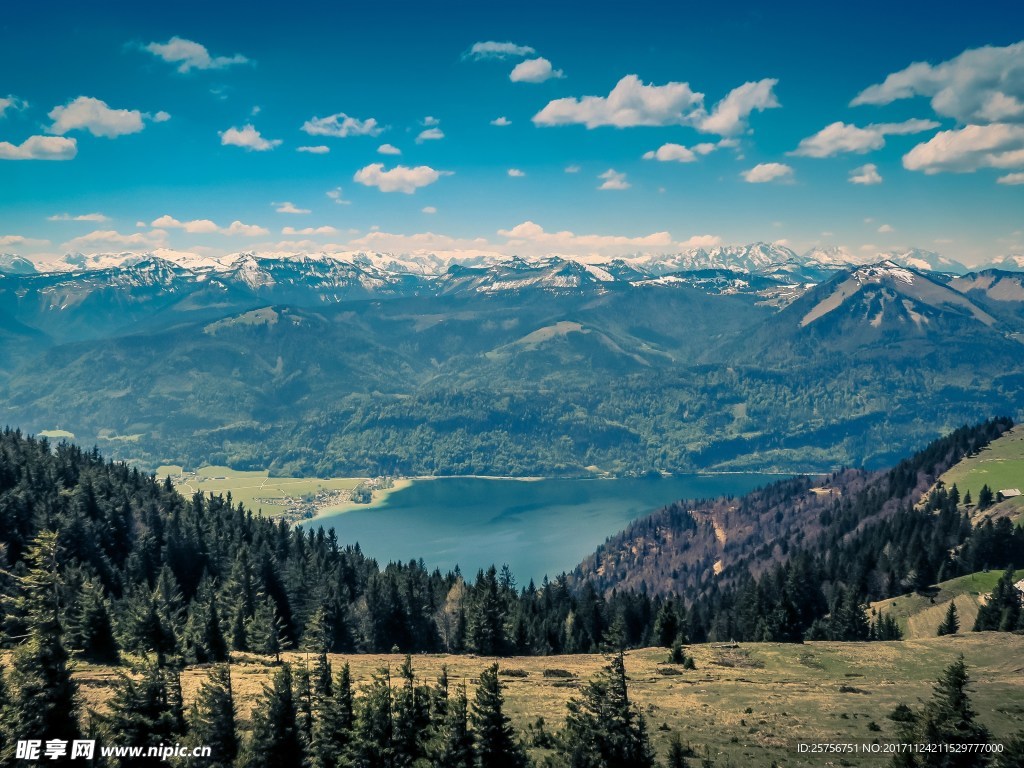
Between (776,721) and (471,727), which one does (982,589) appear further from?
(471,727)

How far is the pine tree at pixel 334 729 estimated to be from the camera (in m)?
45.6

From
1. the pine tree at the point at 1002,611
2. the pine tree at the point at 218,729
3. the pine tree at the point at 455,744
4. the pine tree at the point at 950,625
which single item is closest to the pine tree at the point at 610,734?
the pine tree at the point at 455,744

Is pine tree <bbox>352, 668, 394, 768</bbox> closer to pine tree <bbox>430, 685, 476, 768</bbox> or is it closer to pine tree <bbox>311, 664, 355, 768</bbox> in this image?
pine tree <bbox>311, 664, 355, 768</bbox>

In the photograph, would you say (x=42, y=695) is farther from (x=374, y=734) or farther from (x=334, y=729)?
(x=374, y=734)

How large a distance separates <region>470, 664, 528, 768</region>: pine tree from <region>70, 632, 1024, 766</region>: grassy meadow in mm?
4671

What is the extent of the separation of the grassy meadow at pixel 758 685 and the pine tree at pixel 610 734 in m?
6.09

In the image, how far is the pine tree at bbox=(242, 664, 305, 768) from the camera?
43.7 meters

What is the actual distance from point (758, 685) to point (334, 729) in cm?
3999

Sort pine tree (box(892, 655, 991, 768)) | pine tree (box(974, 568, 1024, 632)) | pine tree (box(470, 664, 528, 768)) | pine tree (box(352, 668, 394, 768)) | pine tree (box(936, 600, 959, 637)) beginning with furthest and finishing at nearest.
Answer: pine tree (box(936, 600, 959, 637))
pine tree (box(974, 568, 1024, 632))
pine tree (box(470, 664, 528, 768))
pine tree (box(352, 668, 394, 768))
pine tree (box(892, 655, 991, 768))

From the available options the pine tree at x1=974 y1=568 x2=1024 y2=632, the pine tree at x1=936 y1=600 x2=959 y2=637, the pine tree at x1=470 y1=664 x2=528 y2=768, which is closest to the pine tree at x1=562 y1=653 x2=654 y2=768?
the pine tree at x1=470 y1=664 x2=528 y2=768

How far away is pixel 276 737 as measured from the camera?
1736 inches

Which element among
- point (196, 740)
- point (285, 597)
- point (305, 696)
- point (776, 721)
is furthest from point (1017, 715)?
point (285, 597)

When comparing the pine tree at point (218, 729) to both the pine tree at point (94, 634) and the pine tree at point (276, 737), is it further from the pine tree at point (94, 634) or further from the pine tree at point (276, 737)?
the pine tree at point (94, 634)

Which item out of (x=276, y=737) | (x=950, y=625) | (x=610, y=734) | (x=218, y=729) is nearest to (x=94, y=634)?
(x=218, y=729)
